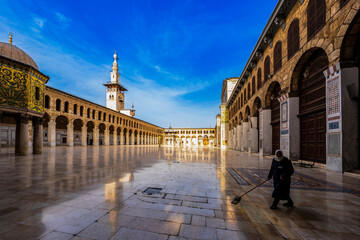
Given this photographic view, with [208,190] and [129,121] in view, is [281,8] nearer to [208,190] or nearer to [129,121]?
[208,190]

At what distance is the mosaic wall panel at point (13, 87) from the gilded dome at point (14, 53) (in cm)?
114

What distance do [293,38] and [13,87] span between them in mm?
18626

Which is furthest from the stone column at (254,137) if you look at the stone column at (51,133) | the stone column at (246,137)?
the stone column at (51,133)

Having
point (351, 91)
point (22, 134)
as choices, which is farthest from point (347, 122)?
point (22, 134)

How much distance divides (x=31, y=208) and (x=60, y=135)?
116 ft

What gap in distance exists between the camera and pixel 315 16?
8430 millimetres

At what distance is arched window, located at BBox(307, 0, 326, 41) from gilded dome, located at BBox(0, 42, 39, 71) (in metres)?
18.4

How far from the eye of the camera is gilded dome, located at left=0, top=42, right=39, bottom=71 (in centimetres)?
1116

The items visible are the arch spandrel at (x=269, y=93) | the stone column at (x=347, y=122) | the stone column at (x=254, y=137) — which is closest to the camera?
the stone column at (x=347, y=122)

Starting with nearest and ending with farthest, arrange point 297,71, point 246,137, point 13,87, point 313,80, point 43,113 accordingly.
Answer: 1. point 313,80
2. point 297,71
3. point 13,87
4. point 43,113
5. point 246,137

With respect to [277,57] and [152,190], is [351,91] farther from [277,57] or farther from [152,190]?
[152,190]

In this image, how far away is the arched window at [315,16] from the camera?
7.97 meters

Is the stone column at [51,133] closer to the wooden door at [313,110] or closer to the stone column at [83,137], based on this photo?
the stone column at [83,137]

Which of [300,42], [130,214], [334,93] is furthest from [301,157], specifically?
[130,214]
